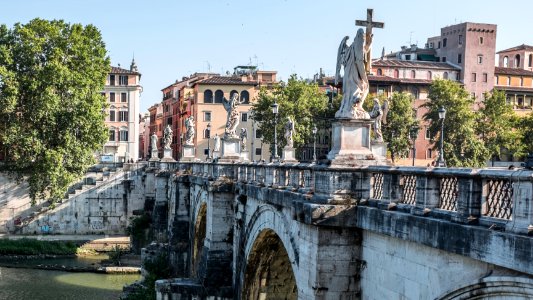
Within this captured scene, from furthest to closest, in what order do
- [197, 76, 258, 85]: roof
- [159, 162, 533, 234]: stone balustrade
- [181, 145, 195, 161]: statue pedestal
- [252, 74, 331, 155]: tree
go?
1. [197, 76, 258, 85]: roof
2. [252, 74, 331, 155]: tree
3. [181, 145, 195, 161]: statue pedestal
4. [159, 162, 533, 234]: stone balustrade

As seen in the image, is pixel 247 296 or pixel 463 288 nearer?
pixel 463 288

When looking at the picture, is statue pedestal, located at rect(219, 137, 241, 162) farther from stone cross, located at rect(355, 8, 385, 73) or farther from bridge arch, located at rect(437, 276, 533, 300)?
bridge arch, located at rect(437, 276, 533, 300)

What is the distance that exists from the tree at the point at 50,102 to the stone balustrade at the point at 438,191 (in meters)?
38.6

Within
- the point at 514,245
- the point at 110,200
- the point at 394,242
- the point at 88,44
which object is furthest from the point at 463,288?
the point at 110,200

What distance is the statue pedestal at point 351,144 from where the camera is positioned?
12656 mm

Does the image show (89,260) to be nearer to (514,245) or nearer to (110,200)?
Result: (110,200)

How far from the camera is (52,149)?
50875mm

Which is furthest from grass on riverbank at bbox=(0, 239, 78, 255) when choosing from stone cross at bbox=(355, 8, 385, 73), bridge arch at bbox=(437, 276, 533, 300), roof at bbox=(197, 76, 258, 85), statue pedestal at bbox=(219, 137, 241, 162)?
bridge arch at bbox=(437, 276, 533, 300)

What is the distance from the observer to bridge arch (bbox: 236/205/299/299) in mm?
20422

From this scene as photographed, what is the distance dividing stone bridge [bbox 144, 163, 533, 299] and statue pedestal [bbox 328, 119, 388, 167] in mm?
296

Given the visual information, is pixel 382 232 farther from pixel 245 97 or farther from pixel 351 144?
pixel 245 97

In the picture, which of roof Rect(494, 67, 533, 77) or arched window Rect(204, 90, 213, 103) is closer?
roof Rect(494, 67, 533, 77)

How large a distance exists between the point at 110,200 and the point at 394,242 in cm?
4983

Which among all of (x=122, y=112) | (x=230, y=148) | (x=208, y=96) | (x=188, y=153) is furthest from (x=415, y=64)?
(x=230, y=148)
